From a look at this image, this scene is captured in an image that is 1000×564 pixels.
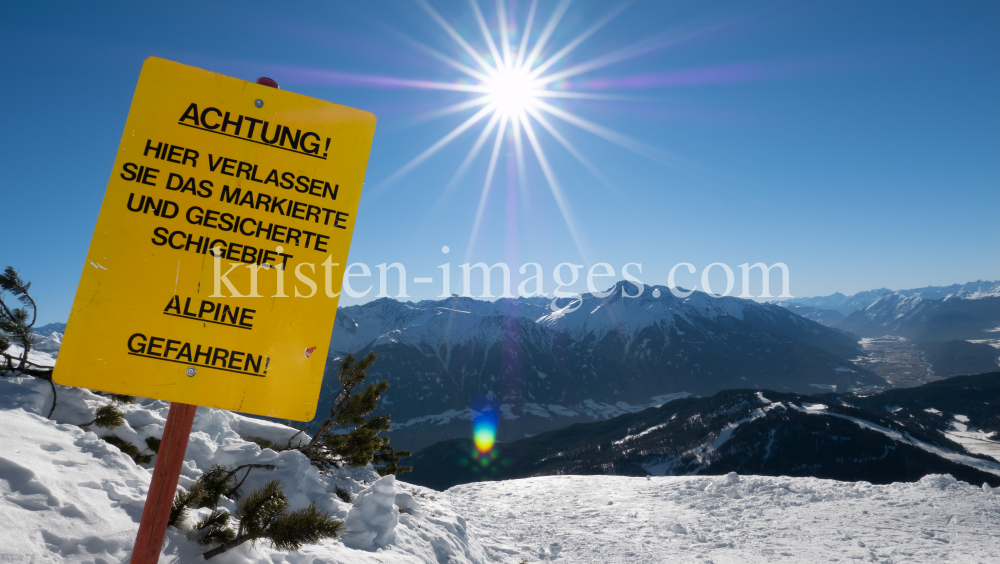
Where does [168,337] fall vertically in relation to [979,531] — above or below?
above

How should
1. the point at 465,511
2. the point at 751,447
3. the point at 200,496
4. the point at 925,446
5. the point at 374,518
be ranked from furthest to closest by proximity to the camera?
the point at 751,447 → the point at 925,446 → the point at 465,511 → the point at 374,518 → the point at 200,496

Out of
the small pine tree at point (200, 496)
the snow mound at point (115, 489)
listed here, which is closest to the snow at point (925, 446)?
the snow mound at point (115, 489)

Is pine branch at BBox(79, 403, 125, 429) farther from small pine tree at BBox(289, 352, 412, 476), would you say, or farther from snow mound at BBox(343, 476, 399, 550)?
snow mound at BBox(343, 476, 399, 550)

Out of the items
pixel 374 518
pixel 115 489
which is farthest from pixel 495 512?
pixel 115 489

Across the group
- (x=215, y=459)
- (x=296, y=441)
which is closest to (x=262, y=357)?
(x=215, y=459)

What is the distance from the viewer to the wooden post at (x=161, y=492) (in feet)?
6.66

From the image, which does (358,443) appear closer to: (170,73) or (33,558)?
(33,558)

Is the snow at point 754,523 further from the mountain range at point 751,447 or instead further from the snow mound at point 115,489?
the mountain range at point 751,447

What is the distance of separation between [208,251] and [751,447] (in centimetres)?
15093

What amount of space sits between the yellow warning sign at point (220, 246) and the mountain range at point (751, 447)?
5113 inches

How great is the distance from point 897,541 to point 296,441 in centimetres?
1539

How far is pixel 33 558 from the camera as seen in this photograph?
9.23 ft

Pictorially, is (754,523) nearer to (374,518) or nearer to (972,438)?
(374,518)

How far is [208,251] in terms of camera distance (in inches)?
86.4
